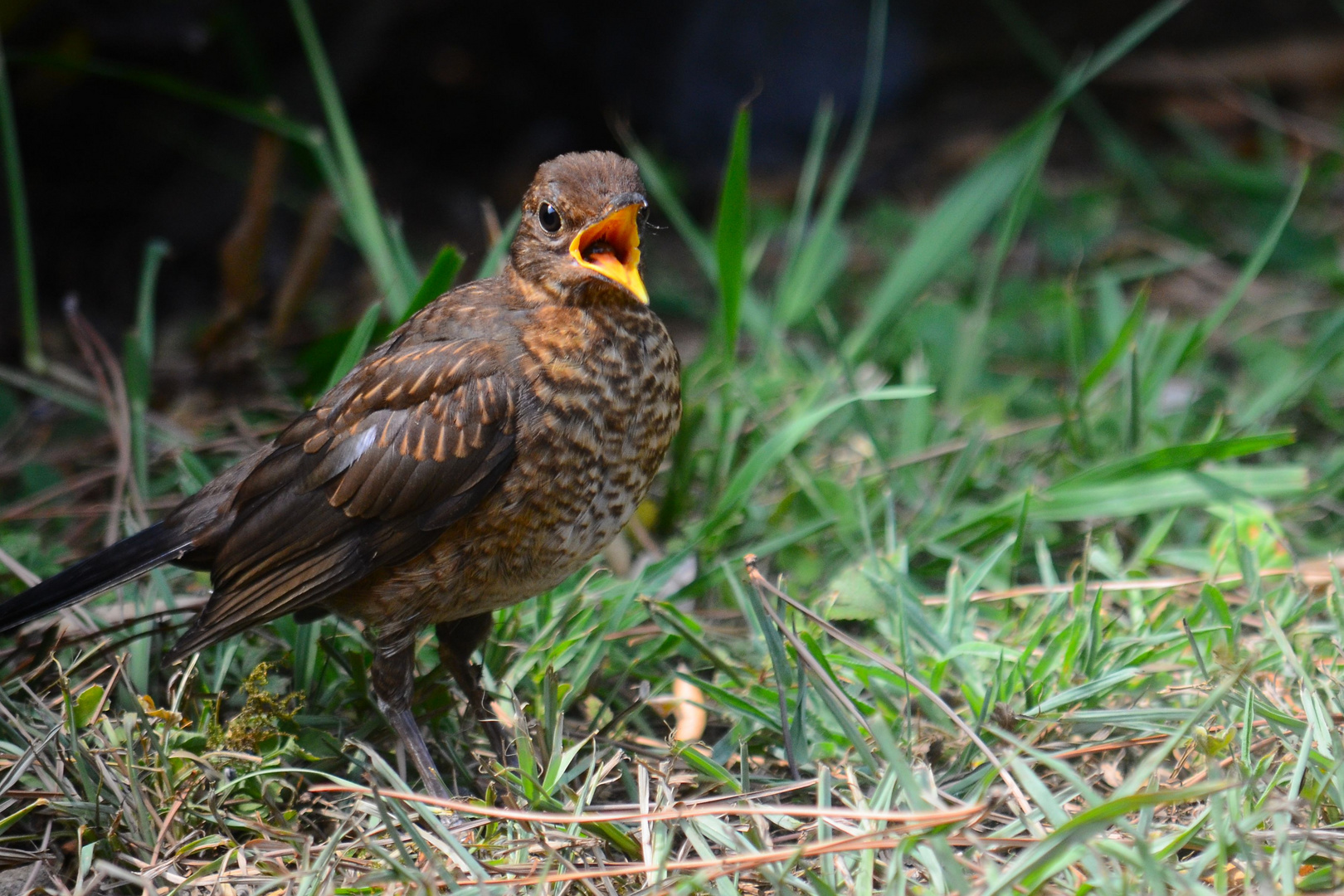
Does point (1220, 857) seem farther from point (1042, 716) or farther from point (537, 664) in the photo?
point (537, 664)

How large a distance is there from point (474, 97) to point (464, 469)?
381 cm

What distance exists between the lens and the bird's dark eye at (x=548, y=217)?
2.46 metres

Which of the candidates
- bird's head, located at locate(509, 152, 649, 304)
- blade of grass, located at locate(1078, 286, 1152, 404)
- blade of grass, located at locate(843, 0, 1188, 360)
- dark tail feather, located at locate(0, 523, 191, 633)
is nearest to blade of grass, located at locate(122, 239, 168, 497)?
dark tail feather, located at locate(0, 523, 191, 633)

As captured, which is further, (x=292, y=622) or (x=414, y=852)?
(x=292, y=622)

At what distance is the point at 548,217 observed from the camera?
8.13 feet

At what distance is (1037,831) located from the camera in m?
1.97

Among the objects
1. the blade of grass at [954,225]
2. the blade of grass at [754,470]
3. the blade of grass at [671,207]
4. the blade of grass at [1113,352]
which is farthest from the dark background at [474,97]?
the blade of grass at [1113,352]

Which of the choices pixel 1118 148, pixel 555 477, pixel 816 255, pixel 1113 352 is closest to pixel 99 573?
pixel 555 477

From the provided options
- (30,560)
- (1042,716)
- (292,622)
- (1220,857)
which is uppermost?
(30,560)

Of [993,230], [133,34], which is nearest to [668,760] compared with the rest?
[133,34]

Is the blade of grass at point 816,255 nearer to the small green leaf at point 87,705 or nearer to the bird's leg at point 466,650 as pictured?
the bird's leg at point 466,650

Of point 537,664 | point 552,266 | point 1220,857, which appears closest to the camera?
point 1220,857

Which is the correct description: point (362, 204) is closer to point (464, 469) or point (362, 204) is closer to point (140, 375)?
point (140, 375)

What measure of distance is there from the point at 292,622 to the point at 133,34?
243 cm
